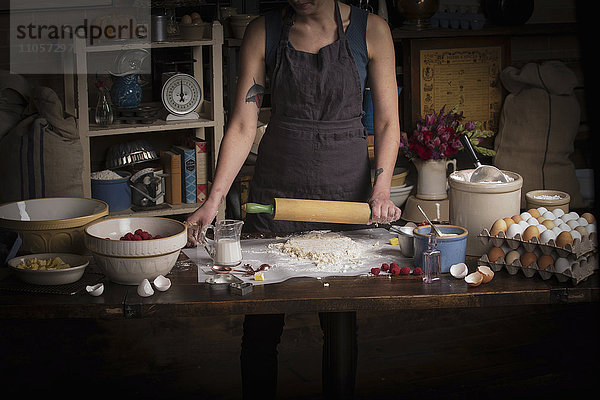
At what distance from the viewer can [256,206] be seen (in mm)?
2475

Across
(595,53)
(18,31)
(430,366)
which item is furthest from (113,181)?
(595,53)

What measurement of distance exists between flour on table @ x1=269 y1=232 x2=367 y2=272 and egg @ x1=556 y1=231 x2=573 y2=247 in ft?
1.95

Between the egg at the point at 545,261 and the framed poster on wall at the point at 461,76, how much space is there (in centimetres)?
309

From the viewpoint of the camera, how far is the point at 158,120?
4.68m

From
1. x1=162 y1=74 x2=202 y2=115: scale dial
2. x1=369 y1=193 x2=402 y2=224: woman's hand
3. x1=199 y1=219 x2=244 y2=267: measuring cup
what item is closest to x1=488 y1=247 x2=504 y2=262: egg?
x1=369 y1=193 x2=402 y2=224: woman's hand

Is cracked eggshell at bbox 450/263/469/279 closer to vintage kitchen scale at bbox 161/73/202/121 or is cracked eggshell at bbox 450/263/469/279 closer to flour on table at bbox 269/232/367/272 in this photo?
flour on table at bbox 269/232/367/272

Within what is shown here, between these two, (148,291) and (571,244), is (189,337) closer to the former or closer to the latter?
(148,291)

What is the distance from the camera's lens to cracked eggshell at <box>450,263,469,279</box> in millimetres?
2215

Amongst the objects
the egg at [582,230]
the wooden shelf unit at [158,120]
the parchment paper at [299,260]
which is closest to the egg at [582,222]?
the egg at [582,230]

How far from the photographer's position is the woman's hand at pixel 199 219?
2.53 metres

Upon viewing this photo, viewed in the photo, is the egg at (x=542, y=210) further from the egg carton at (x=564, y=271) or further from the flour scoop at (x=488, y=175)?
the egg carton at (x=564, y=271)

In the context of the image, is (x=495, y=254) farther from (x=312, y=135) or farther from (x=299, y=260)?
(x=312, y=135)

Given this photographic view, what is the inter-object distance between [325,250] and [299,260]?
0.32 feet

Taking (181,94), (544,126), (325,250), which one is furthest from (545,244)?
(544,126)
